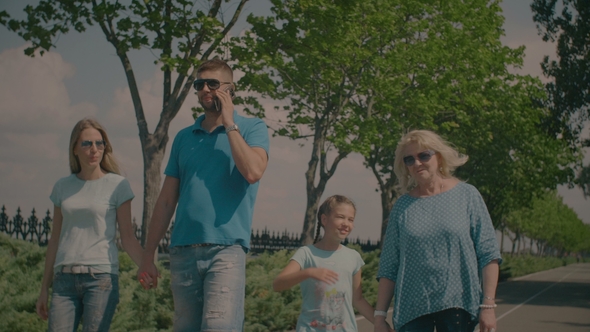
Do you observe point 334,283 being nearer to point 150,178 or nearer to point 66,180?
point 66,180

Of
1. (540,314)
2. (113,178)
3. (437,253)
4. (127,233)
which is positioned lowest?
(540,314)

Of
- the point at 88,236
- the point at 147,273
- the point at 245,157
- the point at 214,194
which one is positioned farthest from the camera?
the point at 88,236

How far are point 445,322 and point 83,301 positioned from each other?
6.66 feet

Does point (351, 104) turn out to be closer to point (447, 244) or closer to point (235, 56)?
point (235, 56)

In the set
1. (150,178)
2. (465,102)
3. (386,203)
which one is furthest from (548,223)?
(150,178)

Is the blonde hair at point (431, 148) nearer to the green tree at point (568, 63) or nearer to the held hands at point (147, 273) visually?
the held hands at point (147, 273)

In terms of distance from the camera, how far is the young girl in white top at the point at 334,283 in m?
4.79

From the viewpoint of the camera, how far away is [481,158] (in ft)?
125

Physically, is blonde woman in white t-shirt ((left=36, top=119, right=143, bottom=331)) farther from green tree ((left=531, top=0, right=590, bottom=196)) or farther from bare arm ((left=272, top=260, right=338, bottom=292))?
green tree ((left=531, top=0, right=590, bottom=196))

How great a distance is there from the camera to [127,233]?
488 cm

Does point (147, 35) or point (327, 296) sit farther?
point (147, 35)

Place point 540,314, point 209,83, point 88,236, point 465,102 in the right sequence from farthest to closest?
1. point 465,102
2. point 540,314
3. point 88,236
4. point 209,83

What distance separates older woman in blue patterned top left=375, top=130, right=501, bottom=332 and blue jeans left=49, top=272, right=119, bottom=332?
1.53m

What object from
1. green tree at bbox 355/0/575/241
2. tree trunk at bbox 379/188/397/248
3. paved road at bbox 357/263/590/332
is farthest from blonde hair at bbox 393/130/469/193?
tree trunk at bbox 379/188/397/248
